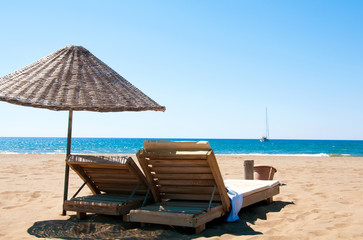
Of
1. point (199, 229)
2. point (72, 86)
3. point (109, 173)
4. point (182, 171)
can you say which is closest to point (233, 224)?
point (199, 229)

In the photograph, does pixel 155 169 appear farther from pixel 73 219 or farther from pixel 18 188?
pixel 18 188

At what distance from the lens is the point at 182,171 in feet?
13.7

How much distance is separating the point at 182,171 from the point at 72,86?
1.80m

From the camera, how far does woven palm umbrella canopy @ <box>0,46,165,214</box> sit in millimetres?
4141

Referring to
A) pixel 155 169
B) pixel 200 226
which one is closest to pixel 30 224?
pixel 155 169

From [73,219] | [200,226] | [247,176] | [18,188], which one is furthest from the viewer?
[18,188]

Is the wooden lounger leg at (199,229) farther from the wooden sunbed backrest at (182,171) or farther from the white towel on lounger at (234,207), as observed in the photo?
the white towel on lounger at (234,207)

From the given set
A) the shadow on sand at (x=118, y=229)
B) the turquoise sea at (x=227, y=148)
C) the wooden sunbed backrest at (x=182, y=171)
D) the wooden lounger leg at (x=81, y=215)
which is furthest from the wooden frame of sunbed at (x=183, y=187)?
the turquoise sea at (x=227, y=148)

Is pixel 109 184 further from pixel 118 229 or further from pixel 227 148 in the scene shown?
pixel 227 148

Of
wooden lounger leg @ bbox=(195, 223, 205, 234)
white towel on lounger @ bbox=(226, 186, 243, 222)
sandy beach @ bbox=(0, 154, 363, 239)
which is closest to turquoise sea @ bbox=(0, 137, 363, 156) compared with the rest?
Answer: sandy beach @ bbox=(0, 154, 363, 239)

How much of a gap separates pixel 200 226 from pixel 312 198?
2.90m

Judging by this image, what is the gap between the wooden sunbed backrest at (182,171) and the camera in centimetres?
385

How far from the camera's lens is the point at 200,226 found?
12.7 ft

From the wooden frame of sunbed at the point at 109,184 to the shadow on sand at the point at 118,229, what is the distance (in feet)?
0.67
